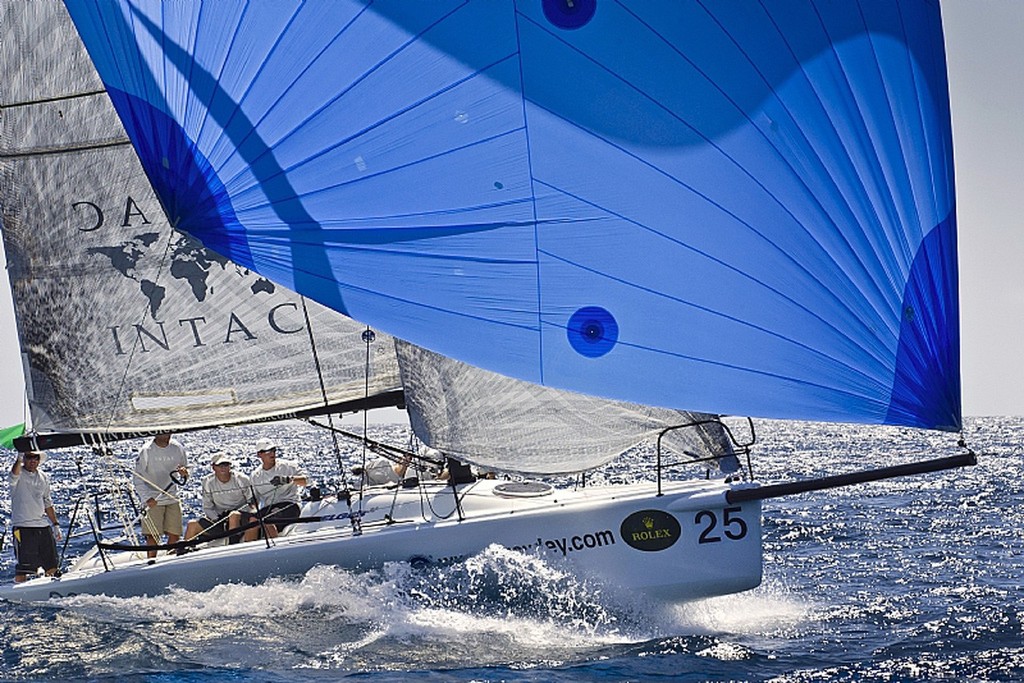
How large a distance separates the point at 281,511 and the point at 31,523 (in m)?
2.26

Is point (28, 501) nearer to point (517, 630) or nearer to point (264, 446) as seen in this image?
point (264, 446)

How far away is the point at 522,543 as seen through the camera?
912 centimetres

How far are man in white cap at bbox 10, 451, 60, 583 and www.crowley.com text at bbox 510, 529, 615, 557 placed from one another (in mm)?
4499

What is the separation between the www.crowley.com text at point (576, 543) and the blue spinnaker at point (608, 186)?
87.5 inches

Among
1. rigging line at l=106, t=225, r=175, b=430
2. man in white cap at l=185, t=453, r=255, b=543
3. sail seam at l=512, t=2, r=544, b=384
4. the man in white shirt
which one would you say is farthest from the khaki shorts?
sail seam at l=512, t=2, r=544, b=384

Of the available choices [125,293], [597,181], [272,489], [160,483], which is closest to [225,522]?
[272,489]

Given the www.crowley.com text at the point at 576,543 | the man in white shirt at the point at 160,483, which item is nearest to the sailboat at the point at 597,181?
the www.crowley.com text at the point at 576,543

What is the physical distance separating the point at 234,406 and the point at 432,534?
8.93 feet

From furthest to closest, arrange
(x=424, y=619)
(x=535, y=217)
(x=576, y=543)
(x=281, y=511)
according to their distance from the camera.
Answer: (x=281, y=511) → (x=576, y=543) → (x=424, y=619) → (x=535, y=217)

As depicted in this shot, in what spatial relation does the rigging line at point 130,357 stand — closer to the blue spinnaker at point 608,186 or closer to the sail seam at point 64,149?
the sail seam at point 64,149

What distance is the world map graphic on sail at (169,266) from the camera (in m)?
11.0

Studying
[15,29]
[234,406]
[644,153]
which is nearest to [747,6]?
[644,153]

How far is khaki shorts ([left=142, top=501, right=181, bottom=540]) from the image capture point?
1109cm

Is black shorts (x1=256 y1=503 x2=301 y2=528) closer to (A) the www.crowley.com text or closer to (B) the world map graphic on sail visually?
(B) the world map graphic on sail
